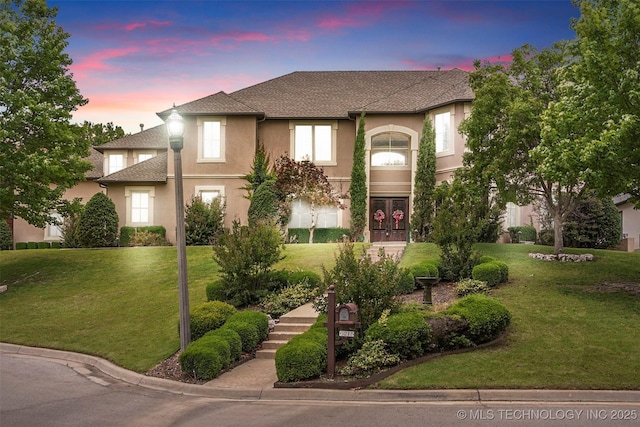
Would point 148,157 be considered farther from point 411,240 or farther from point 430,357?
point 430,357

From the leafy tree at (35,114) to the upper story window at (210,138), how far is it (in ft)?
24.9

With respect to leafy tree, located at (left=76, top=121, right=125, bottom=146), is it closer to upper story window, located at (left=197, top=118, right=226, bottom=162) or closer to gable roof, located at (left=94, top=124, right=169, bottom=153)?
gable roof, located at (left=94, top=124, right=169, bottom=153)

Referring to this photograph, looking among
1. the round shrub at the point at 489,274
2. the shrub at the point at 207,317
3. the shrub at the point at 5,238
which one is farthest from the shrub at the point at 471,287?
the shrub at the point at 5,238

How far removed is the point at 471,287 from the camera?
58.6ft

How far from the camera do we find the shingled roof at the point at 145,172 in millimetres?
33438

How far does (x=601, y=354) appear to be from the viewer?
13078 mm

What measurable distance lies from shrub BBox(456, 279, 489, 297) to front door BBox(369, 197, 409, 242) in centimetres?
1417

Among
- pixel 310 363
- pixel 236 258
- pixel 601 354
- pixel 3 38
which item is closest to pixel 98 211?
pixel 3 38

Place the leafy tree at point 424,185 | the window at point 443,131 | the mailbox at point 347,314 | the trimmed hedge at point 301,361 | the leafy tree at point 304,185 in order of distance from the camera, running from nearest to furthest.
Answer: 1. the trimmed hedge at point 301,361
2. the mailbox at point 347,314
3. the leafy tree at point 424,185
4. the window at point 443,131
5. the leafy tree at point 304,185

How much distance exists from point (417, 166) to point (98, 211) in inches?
606

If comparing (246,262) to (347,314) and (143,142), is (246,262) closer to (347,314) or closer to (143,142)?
(347,314)

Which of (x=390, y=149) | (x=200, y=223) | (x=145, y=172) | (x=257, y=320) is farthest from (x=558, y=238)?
(x=145, y=172)

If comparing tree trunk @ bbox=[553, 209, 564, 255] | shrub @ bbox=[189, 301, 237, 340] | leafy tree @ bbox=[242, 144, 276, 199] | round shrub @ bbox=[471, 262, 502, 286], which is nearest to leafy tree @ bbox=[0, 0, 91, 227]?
leafy tree @ bbox=[242, 144, 276, 199]

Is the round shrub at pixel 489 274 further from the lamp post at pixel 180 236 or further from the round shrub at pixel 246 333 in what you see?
the lamp post at pixel 180 236
